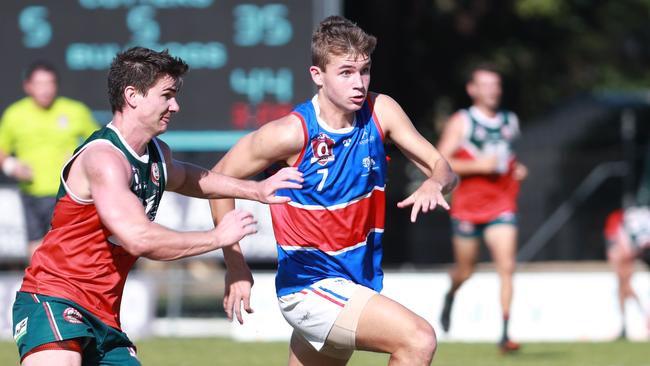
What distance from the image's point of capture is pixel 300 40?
1299 cm

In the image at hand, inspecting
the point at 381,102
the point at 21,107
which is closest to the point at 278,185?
the point at 381,102

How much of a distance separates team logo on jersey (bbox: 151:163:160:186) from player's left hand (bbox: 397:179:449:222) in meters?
1.06

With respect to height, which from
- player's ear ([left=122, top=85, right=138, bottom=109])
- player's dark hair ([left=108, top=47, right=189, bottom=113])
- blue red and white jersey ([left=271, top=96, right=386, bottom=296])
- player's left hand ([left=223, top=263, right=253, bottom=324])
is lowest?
player's left hand ([left=223, top=263, right=253, bottom=324])

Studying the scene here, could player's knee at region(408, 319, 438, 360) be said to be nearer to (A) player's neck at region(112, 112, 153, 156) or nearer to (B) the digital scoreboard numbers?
(A) player's neck at region(112, 112, 153, 156)

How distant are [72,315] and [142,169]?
2.23 ft

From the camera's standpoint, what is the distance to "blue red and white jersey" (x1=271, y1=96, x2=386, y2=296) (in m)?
5.89

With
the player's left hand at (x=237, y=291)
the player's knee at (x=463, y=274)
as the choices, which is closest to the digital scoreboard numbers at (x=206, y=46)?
the player's knee at (x=463, y=274)

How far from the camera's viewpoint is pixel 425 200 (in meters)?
5.52

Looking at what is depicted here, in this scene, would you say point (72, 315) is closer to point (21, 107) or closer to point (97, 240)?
point (97, 240)

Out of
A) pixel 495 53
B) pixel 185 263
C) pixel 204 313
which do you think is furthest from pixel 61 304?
pixel 495 53

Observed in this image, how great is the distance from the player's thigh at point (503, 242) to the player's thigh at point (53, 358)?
230 inches

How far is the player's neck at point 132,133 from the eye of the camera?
5.29 meters

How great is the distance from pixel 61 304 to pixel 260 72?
8021 mm

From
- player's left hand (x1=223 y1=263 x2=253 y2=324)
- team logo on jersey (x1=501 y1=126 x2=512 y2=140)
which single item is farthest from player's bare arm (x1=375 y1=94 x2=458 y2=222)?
team logo on jersey (x1=501 y1=126 x2=512 y2=140)
